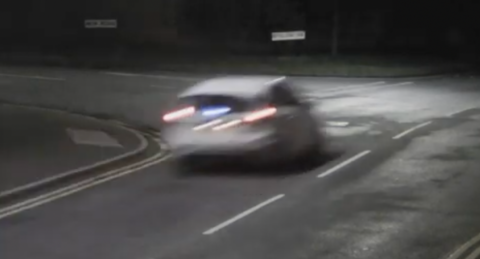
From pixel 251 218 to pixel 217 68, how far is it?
3221cm

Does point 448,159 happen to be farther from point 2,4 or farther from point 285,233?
point 2,4

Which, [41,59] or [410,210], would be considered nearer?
[410,210]

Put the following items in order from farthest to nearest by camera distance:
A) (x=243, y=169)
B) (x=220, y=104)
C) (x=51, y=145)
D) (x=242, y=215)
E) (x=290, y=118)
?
(x=51, y=145), (x=290, y=118), (x=243, y=169), (x=220, y=104), (x=242, y=215)

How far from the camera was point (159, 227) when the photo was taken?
11984 mm

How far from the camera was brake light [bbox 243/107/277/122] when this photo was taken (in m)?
16.0

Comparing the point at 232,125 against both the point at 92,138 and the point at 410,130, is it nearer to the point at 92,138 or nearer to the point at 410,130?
the point at 92,138

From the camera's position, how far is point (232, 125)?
16.0 m

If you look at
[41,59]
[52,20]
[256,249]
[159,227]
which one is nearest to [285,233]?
[256,249]

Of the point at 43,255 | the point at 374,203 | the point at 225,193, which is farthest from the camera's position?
the point at 225,193

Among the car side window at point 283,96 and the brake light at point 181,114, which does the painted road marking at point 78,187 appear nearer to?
the brake light at point 181,114

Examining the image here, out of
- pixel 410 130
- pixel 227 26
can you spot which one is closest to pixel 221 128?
pixel 410 130

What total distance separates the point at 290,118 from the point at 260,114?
0.91 metres

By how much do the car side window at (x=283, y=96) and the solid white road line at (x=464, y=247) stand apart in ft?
20.6

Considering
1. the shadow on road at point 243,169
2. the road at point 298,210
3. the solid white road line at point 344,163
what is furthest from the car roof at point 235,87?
the solid white road line at point 344,163
